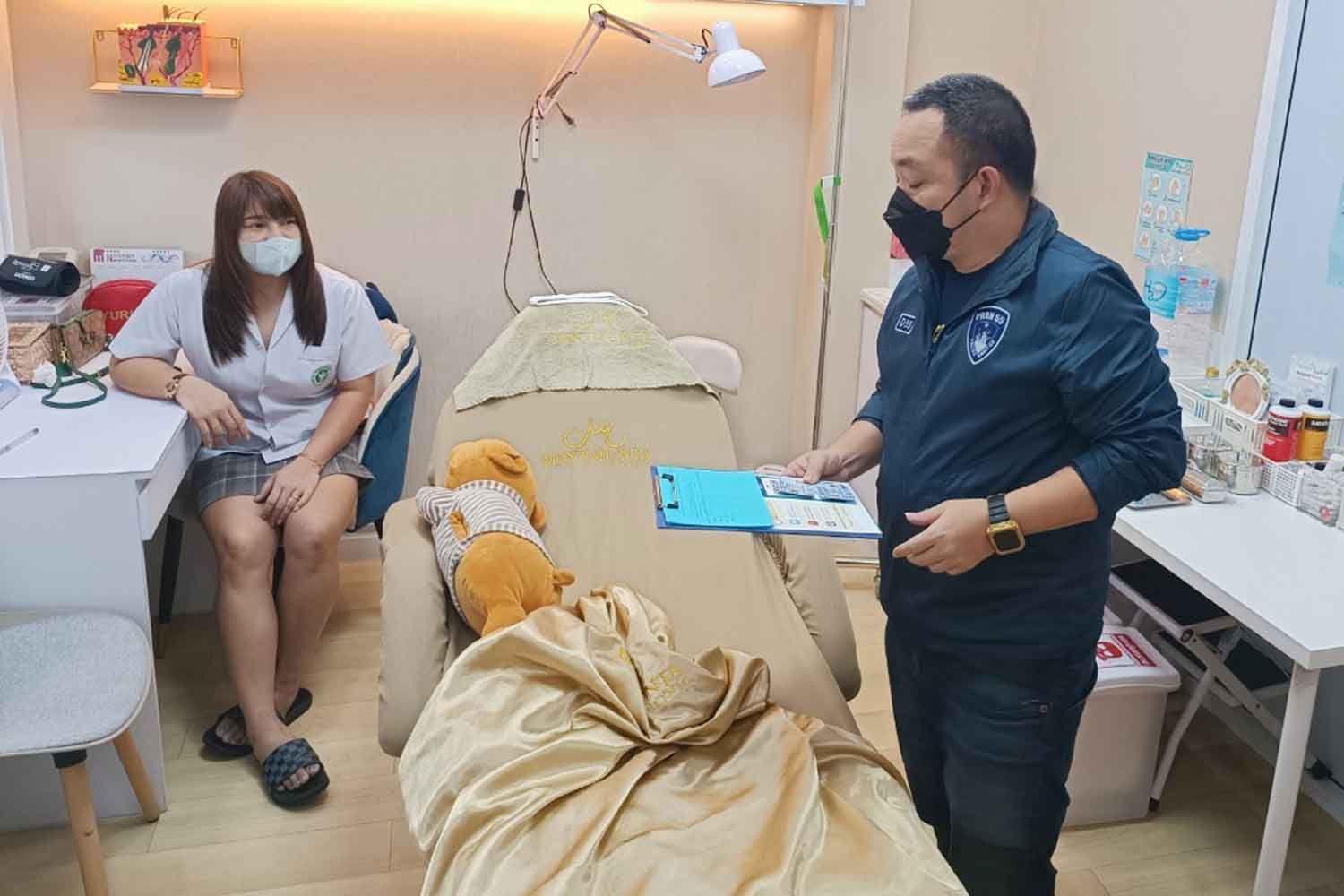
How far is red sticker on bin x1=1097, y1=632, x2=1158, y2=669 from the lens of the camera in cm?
236

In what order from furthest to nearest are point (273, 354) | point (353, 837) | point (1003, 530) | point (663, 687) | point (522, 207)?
1. point (522, 207)
2. point (273, 354)
3. point (353, 837)
4. point (663, 687)
5. point (1003, 530)

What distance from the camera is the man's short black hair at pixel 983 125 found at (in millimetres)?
1515

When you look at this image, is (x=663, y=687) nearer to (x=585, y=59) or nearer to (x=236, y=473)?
(x=236, y=473)

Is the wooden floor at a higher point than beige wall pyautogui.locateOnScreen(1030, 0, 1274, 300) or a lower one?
lower

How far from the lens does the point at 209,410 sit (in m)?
2.53

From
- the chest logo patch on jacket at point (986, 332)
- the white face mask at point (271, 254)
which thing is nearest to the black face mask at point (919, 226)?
the chest logo patch on jacket at point (986, 332)

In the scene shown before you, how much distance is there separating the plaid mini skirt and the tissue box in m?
0.97

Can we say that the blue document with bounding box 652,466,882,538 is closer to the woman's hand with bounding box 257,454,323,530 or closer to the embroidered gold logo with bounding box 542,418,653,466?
the embroidered gold logo with bounding box 542,418,653,466

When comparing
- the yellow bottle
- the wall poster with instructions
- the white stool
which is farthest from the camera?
the wall poster with instructions

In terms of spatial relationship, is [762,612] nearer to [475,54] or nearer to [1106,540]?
[1106,540]

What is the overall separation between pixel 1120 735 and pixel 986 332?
1.19m

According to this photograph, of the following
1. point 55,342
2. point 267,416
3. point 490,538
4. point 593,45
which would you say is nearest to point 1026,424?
point 490,538

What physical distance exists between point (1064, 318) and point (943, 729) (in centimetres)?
63

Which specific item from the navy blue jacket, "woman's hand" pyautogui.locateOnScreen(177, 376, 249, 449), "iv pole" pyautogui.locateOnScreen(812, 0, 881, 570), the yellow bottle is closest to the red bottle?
the yellow bottle
